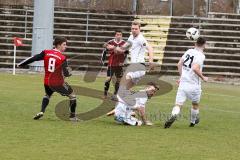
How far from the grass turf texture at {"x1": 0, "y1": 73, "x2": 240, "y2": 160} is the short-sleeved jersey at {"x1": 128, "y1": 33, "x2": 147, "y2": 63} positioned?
1.44 m

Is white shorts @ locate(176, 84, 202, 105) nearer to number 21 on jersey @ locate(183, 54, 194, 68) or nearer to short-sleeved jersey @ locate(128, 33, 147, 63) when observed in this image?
number 21 on jersey @ locate(183, 54, 194, 68)

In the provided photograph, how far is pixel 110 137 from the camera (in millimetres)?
11859

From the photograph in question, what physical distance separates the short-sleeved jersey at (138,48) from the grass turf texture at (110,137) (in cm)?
144

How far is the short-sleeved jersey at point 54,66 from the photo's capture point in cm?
1390

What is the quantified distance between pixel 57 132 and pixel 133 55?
323cm

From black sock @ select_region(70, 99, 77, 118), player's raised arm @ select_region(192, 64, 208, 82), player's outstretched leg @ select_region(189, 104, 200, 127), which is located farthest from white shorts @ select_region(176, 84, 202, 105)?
black sock @ select_region(70, 99, 77, 118)

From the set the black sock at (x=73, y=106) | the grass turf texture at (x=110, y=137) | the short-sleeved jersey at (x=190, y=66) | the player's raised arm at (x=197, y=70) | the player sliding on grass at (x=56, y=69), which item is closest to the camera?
the grass turf texture at (x=110, y=137)

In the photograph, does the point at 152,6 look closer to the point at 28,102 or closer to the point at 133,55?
the point at 28,102

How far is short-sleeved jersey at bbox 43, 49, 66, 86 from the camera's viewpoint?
13.9 metres

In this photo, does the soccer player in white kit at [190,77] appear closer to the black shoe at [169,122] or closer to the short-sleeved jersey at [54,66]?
the black shoe at [169,122]

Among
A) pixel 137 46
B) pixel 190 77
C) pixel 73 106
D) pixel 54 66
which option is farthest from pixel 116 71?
pixel 190 77

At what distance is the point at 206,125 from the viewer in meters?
14.5

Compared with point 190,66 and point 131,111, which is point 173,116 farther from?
point 131,111

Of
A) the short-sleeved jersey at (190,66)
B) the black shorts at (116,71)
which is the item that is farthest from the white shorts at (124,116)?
the black shorts at (116,71)
